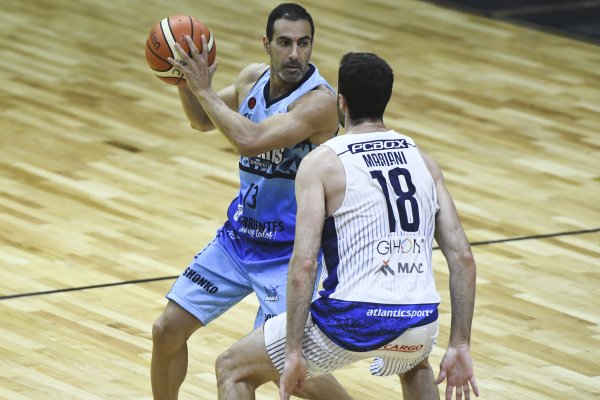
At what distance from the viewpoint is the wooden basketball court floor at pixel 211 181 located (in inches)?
251

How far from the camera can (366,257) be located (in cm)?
433

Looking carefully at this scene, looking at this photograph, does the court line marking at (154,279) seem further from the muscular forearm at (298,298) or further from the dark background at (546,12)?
the dark background at (546,12)

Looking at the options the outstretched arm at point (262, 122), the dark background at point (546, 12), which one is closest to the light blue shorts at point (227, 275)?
the outstretched arm at point (262, 122)

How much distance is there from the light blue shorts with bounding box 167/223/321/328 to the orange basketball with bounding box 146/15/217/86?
679 millimetres

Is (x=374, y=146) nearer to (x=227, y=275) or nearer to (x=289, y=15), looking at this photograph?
(x=289, y=15)

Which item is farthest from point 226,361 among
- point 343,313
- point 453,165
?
point 453,165

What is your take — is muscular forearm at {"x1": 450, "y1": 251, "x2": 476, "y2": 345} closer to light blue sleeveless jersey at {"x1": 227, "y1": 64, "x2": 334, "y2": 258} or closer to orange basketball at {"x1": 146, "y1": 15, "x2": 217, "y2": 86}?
light blue sleeveless jersey at {"x1": 227, "y1": 64, "x2": 334, "y2": 258}

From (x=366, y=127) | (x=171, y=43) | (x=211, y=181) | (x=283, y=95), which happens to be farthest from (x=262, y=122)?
(x=211, y=181)

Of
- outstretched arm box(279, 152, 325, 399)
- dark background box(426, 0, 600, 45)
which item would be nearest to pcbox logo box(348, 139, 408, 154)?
outstretched arm box(279, 152, 325, 399)

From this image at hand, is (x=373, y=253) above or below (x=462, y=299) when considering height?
above

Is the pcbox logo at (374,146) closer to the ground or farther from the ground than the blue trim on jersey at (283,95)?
farther from the ground

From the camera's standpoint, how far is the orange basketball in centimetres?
530

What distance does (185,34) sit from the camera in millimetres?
5312

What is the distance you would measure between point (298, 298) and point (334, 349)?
0.24 m
